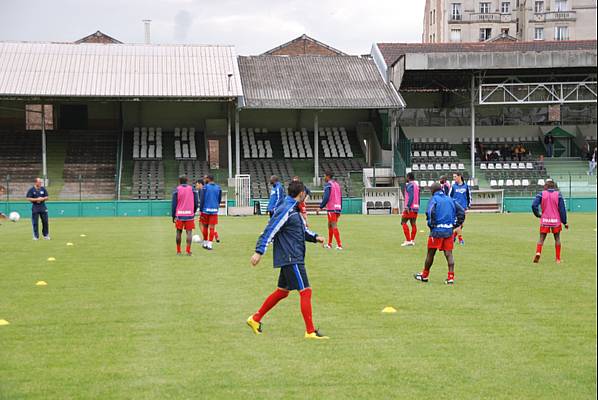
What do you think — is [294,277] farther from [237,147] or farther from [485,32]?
[485,32]

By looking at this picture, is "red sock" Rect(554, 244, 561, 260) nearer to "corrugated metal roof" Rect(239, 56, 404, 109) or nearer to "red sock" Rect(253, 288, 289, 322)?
"red sock" Rect(253, 288, 289, 322)

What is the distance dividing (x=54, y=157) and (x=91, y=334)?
44.7 metres

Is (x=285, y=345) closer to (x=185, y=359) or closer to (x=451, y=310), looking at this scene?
(x=185, y=359)

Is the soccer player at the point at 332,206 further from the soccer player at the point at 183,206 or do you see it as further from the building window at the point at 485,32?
the building window at the point at 485,32

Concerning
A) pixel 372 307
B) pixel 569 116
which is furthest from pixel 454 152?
pixel 372 307

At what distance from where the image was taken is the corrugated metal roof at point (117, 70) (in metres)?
48.2

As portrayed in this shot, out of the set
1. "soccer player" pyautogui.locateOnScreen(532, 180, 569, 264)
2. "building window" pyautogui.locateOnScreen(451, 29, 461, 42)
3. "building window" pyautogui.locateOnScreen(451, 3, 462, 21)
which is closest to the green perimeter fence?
"soccer player" pyautogui.locateOnScreen(532, 180, 569, 264)

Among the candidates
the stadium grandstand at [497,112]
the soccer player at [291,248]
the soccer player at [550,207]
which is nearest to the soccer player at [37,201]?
the soccer player at [550,207]

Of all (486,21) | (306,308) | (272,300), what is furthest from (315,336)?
(486,21)

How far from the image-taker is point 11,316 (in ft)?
38.5

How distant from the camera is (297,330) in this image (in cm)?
1064

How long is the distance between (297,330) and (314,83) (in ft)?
145

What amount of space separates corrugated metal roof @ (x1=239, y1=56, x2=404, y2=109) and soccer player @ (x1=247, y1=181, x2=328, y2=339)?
39957mm

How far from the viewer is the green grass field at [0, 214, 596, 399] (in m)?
7.93
